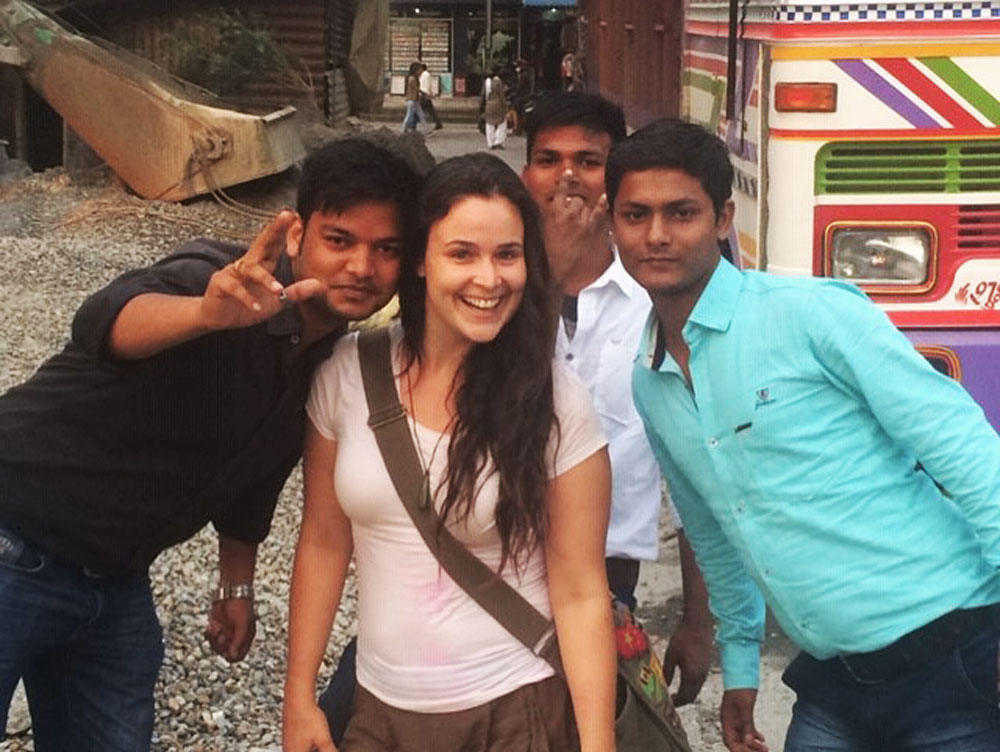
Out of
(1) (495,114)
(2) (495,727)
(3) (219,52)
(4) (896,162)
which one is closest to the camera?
(2) (495,727)

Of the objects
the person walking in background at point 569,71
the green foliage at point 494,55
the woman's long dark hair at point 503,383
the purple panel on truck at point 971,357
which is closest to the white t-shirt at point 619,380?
the woman's long dark hair at point 503,383

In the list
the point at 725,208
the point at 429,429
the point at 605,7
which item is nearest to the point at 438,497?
the point at 429,429

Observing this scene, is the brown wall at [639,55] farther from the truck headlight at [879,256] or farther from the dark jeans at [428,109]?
the dark jeans at [428,109]

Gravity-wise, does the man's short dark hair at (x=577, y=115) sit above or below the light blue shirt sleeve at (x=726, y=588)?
above

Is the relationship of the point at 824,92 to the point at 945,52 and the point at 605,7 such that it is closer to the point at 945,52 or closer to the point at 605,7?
the point at 945,52

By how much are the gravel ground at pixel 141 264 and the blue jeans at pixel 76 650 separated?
1.26 meters

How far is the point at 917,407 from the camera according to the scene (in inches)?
94.0

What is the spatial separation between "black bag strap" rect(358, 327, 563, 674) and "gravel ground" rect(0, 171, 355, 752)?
1995 mm

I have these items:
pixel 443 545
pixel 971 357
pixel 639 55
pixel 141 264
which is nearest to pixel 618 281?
pixel 443 545

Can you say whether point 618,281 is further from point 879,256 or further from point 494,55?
point 494,55

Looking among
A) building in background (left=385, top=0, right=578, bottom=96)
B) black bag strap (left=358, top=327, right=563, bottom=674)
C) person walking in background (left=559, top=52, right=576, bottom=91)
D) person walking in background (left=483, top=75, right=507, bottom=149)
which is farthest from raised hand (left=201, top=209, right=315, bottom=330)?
building in background (left=385, top=0, right=578, bottom=96)

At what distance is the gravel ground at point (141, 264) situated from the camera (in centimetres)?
438

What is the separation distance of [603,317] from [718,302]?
0.56 metres

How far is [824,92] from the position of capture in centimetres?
436
